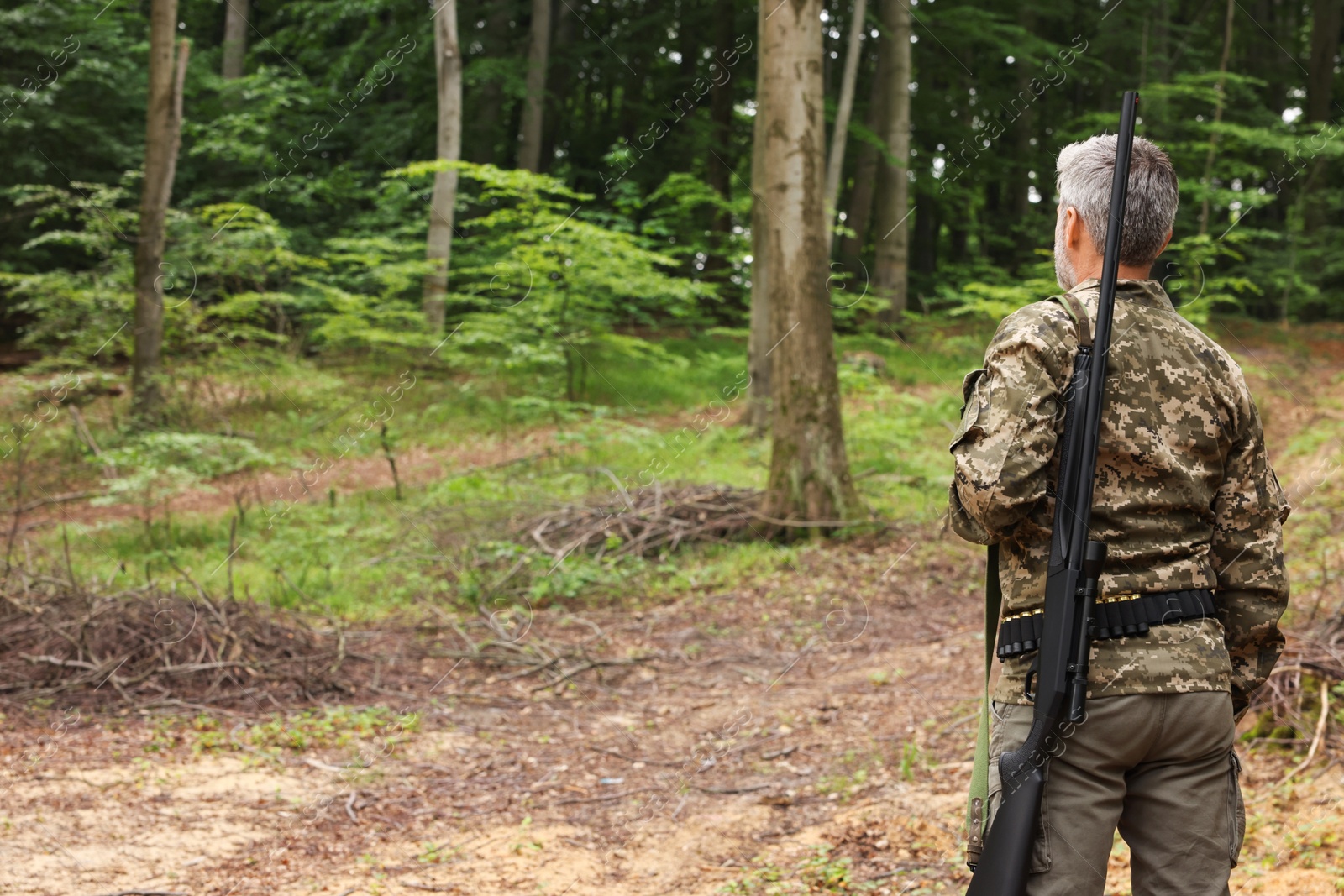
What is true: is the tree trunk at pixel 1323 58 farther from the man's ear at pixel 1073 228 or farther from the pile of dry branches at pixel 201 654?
the man's ear at pixel 1073 228

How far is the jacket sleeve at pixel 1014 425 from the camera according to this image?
193cm

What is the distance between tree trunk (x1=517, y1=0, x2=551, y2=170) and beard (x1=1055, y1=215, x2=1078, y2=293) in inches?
712

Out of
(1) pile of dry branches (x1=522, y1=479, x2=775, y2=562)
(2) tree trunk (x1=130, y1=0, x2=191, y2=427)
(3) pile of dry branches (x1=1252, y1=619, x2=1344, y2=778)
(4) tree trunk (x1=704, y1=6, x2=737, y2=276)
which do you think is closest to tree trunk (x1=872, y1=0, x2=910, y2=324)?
(4) tree trunk (x1=704, y1=6, x2=737, y2=276)

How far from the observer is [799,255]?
845cm

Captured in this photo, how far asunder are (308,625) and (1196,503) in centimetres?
572

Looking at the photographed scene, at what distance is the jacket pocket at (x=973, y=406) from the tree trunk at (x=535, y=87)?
1822 cm

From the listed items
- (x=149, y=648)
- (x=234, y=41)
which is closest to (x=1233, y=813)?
(x=149, y=648)

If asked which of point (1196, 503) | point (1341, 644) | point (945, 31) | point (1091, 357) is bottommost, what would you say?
point (1341, 644)

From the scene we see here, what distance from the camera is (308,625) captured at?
6.54 m

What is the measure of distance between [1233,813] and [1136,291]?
104cm

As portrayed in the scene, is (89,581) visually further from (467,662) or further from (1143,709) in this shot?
(1143,709)

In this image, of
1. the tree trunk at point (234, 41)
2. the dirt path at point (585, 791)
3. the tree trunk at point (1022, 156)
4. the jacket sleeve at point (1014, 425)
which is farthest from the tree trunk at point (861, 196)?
the jacket sleeve at point (1014, 425)

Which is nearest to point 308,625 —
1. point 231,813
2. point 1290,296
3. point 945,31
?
point 231,813

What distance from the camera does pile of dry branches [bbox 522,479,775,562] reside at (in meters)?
8.62
